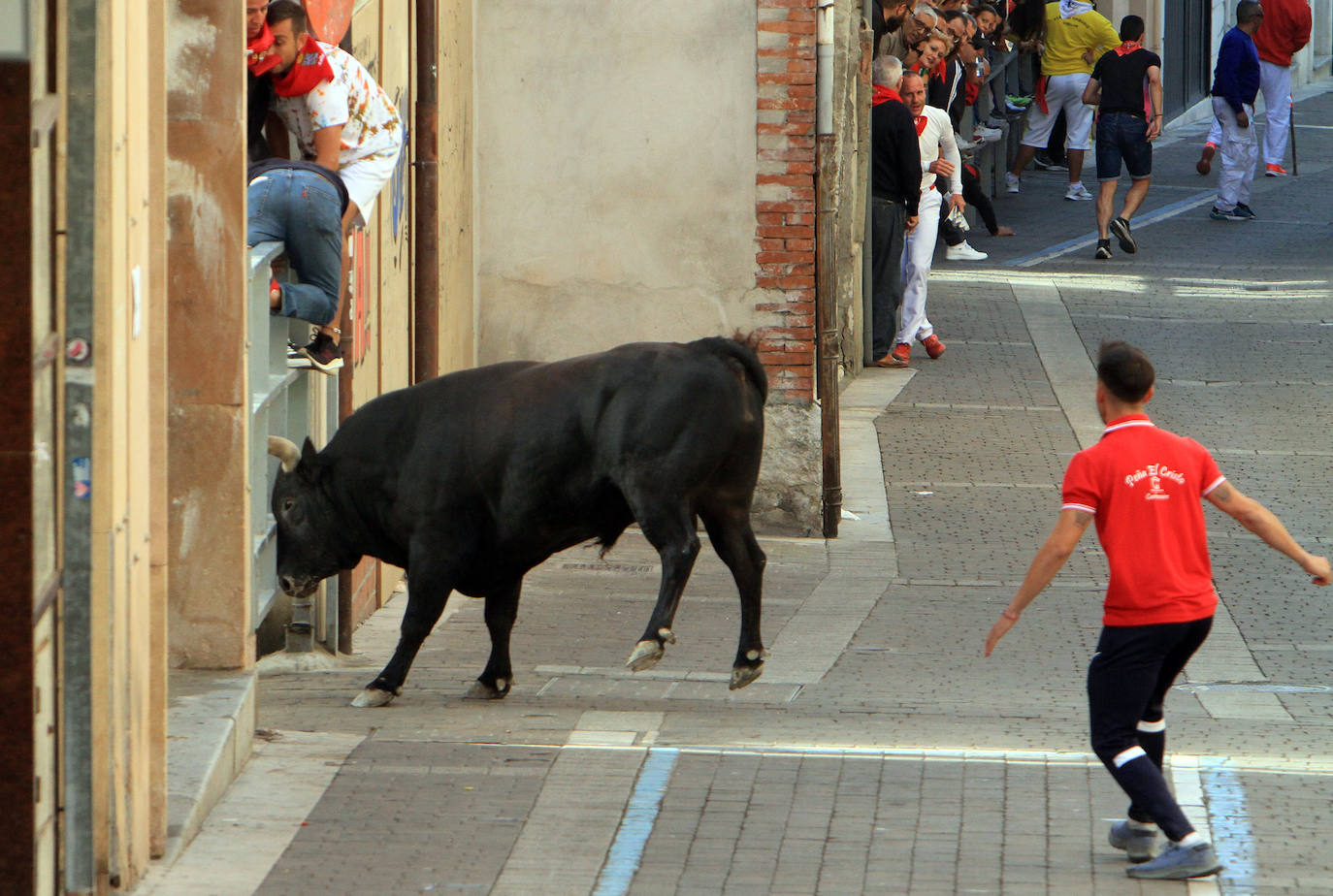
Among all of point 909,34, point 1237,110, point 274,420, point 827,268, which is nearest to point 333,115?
point 274,420

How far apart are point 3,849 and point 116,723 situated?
57 centimetres

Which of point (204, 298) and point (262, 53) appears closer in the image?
point (204, 298)

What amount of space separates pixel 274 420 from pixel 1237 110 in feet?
56.2

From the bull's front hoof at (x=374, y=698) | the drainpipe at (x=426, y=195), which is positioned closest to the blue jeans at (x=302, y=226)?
the bull's front hoof at (x=374, y=698)

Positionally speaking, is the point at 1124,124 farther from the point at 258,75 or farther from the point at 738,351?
the point at 258,75

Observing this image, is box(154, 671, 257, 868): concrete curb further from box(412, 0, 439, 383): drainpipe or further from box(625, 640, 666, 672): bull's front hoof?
box(412, 0, 439, 383): drainpipe

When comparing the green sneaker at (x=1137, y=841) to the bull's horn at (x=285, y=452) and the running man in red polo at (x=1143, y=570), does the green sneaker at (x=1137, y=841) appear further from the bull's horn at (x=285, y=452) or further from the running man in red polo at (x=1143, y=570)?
the bull's horn at (x=285, y=452)

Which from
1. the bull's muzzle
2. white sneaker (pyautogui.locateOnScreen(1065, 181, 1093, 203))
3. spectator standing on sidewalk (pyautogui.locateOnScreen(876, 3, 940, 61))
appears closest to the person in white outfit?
spectator standing on sidewalk (pyautogui.locateOnScreen(876, 3, 940, 61))

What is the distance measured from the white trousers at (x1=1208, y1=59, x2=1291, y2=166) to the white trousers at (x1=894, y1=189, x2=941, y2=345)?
950 cm

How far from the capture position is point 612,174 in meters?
12.6

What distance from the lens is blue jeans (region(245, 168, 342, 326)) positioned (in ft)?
26.3

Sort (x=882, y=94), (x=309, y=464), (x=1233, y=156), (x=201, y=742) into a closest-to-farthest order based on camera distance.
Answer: (x=201, y=742)
(x=309, y=464)
(x=882, y=94)
(x=1233, y=156)

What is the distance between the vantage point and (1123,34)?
71.1 ft

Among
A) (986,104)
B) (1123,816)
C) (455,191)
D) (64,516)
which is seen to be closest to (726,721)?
(1123,816)
